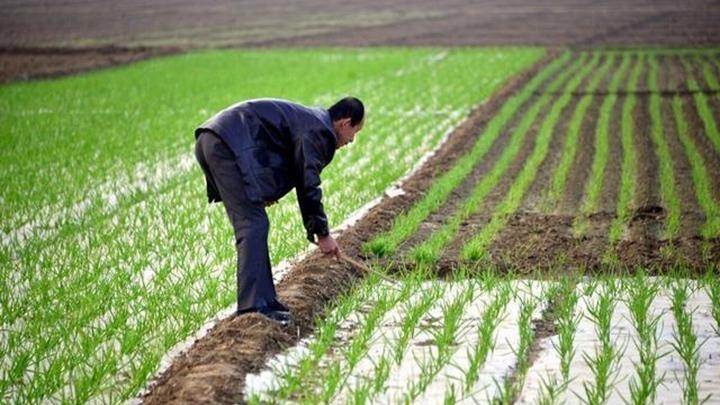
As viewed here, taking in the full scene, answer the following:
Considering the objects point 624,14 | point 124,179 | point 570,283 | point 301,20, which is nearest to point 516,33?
point 624,14

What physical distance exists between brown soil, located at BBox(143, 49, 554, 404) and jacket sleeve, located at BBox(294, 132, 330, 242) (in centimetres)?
57

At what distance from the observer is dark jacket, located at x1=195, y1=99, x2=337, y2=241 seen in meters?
5.10

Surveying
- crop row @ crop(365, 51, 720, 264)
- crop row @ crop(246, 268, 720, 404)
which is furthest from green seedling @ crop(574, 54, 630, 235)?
crop row @ crop(246, 268, 720, 404)

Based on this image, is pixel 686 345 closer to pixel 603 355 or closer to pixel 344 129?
pixel 603 355

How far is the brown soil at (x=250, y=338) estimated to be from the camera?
14.1 ft

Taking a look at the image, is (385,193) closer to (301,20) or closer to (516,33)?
(516,33)

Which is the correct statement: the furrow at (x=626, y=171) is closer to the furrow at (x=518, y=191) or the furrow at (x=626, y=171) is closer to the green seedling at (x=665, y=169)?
the green seedling at (x=665, y=169)

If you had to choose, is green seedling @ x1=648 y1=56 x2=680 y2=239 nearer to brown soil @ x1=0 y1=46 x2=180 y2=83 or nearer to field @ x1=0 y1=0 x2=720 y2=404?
field @ x1=0 y1=0 x2=720 y2=404

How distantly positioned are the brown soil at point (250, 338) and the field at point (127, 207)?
172 mm

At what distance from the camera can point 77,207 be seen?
355 inches

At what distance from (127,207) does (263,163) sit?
4123mm

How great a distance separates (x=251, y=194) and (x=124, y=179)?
5.77 metres

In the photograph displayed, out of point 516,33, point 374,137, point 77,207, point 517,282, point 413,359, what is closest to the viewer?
point 413,359

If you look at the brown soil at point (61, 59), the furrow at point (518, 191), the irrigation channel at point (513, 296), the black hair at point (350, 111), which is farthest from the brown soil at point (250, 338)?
the brown soil at point (61, 59)
